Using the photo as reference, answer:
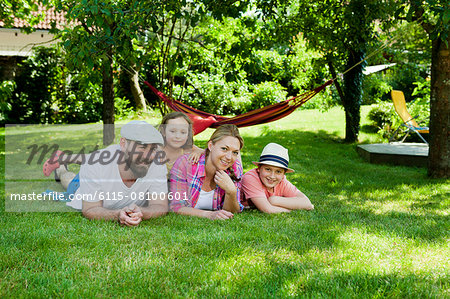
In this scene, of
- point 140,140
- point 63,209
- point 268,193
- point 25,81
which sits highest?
point 25,81

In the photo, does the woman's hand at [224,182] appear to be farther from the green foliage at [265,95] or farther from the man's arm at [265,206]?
the green foliage at [265,95]

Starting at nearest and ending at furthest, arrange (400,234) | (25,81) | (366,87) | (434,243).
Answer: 1. (434,243)
2. (400,234)
3. (366,87)
4. (25,81)

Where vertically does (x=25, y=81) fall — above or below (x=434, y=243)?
above

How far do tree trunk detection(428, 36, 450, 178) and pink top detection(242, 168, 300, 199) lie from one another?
7.80 ft

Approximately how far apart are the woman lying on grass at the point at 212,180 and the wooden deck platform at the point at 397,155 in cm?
354

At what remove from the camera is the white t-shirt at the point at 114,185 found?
273cm

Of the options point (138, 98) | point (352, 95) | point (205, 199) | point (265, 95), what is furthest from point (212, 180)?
point (138, 98)

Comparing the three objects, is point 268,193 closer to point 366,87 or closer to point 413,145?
point 413,145

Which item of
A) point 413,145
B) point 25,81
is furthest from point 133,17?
point 25,81

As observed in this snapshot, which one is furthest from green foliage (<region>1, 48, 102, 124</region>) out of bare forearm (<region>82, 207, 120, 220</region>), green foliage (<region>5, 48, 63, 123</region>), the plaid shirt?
bare forearm (<region>82, 207, 120, 220</region>)

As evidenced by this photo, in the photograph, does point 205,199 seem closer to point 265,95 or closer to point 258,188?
point 258,188

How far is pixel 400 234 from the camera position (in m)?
2.53

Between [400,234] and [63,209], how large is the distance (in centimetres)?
250

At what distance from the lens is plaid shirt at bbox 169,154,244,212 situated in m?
3.07
